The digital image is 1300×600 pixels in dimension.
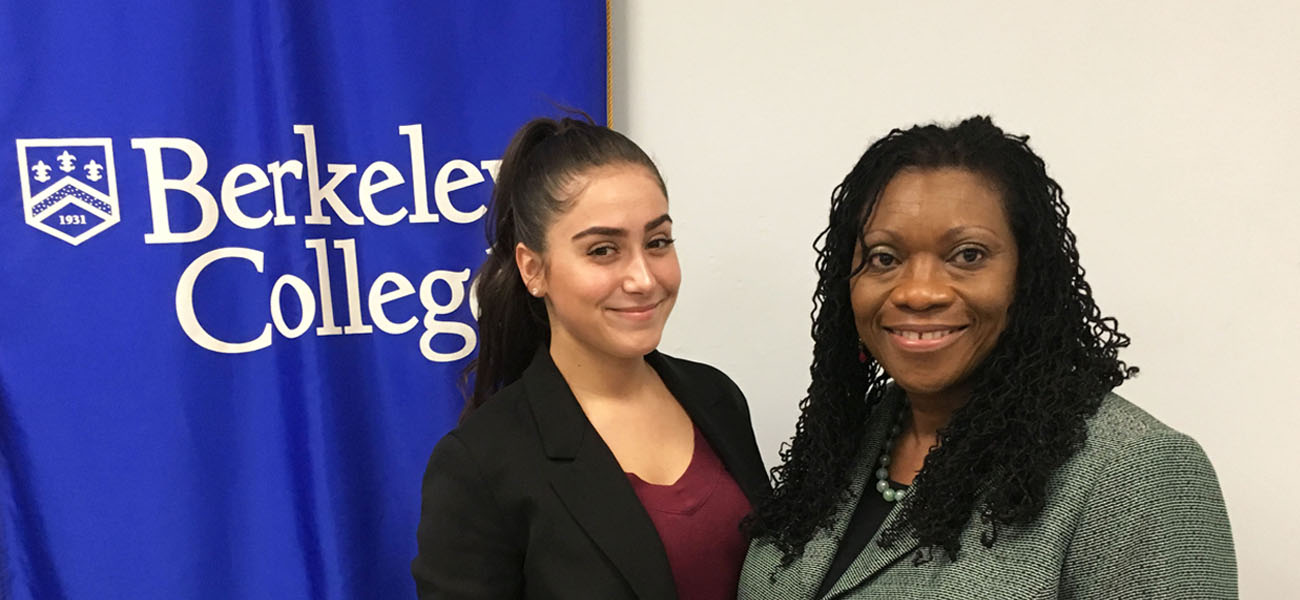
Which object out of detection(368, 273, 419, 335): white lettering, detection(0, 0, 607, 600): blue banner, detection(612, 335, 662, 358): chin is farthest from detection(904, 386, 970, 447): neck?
detection(368, 273, 419, 335): white lettering

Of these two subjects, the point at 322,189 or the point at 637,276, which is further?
the point at 322,189

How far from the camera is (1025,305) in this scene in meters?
1.05

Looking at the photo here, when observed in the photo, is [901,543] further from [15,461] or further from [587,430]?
[15,461]

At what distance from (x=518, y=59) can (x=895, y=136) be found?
32.3 inches

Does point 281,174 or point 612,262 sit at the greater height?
point 281,174

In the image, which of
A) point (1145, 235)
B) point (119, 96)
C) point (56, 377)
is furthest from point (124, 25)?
point (1145, 235)

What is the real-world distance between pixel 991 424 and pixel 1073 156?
0.77 m

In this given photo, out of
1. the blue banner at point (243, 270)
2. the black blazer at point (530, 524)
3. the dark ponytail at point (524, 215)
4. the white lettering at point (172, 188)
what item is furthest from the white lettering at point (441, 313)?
the black blazer at point (530, 524)

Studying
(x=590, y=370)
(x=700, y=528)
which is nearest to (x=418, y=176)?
(x=590, y=370)

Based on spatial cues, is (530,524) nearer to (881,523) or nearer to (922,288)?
(881,523)

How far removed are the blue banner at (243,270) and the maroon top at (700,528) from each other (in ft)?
2.02

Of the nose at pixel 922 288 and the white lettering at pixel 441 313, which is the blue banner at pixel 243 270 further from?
the nose at pixel 922 288

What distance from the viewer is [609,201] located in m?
1.26

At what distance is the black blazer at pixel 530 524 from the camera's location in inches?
47.6
